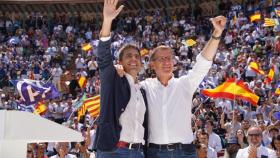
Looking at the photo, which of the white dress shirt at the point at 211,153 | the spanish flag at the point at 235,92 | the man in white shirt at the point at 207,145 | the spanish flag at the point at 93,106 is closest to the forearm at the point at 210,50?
the man in white shirt at the point at 207,145

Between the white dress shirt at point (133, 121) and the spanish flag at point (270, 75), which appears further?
the spanish flag at point (270, 75)

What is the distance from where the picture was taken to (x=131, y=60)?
13.4 feet

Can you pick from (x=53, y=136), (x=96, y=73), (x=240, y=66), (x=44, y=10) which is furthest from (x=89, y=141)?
(x=44, y=10)

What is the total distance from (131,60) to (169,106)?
36 centimetres

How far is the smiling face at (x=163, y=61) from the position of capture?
4180 millimetres

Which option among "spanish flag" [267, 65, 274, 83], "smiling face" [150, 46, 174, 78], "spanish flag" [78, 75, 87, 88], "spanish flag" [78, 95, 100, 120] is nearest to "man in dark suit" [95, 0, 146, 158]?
"smiling face" [150, 46, 174, 78]

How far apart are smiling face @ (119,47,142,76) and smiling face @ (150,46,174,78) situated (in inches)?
5.7

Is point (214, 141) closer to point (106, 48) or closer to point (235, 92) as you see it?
point (235, 92)

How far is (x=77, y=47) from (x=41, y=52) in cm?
181

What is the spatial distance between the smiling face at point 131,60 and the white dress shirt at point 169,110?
145 millimetres

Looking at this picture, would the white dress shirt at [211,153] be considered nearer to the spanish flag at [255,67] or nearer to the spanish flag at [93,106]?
the spanish flag at [93,106]

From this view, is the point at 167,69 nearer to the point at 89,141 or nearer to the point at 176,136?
the point at 176,136

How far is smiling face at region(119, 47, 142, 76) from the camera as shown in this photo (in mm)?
4070

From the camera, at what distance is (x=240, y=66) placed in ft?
64.7
